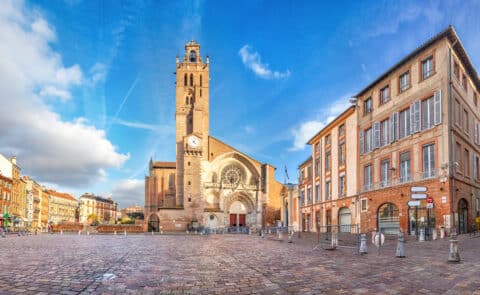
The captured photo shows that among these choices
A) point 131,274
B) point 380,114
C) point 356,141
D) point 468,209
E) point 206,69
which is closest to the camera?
point 131,274

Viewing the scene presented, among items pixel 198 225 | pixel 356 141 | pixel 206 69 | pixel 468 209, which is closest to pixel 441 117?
pixel 468 209

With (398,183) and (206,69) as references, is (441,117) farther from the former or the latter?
(206,69)

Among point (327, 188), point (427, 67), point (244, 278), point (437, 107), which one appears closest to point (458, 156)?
point (437, 107)

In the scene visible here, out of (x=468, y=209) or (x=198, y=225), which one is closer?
(x=468, y=209)

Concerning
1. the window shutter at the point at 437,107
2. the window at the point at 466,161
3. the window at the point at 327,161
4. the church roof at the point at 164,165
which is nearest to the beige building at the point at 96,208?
the church roof at the point at 164,165

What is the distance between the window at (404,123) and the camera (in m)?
24.9

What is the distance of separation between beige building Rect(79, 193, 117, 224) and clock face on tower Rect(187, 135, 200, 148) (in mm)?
76321

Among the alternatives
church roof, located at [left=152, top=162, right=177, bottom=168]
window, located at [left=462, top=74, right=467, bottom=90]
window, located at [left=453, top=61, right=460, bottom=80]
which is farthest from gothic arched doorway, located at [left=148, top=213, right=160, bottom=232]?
window, located at [left=453, top=61, right=460, bottom=80]

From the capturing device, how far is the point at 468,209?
2336 cm

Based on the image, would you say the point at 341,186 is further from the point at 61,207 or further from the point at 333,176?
the point at 61,207

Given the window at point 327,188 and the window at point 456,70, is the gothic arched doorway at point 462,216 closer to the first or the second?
the window at point 456,70

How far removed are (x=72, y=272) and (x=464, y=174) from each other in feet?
77.5

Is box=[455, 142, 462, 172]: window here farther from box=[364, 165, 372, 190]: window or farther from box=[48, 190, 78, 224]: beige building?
box=[48, 190, 78, 224]: beige building

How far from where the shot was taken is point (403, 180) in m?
24.9
